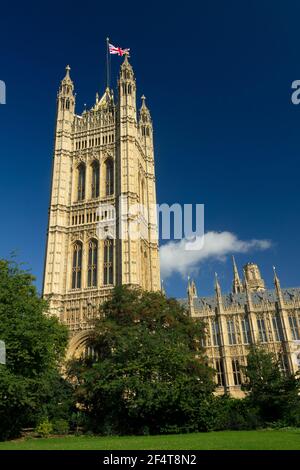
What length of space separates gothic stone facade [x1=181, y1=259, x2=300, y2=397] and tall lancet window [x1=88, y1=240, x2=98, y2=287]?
44.7 feet

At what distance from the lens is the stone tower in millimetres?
38625

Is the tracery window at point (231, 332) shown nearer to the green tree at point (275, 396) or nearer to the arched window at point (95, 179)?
the green tree at point (275, 396)

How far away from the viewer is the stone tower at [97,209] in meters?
38.6

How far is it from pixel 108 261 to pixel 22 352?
21014 mm

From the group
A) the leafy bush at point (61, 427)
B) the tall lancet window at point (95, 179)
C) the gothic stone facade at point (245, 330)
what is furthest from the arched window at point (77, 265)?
the leafy bush at point (61, 427)

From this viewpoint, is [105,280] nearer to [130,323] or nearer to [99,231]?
[99,231]

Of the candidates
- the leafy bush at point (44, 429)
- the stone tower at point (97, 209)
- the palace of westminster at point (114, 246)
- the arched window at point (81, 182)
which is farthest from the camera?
the arched window at point (81, 182)

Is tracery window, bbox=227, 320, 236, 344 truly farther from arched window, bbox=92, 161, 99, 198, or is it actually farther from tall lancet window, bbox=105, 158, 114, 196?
arched window, bbox=92, 161, 99, 198

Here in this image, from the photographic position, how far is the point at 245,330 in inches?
1820

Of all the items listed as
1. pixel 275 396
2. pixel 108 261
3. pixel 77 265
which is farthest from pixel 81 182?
pixel 275 396

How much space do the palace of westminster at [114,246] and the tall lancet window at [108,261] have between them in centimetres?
10

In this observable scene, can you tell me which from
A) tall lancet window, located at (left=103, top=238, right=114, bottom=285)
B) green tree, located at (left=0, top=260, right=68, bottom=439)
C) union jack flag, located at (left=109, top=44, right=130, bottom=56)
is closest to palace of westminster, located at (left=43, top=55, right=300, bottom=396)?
tall lancet window, located at (left=103, top=238, right=114, bottom=285)

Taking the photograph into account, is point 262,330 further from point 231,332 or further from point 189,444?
point 189,444

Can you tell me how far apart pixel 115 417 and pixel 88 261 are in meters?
21.2
